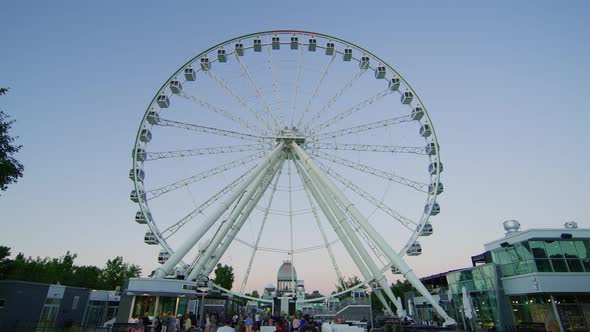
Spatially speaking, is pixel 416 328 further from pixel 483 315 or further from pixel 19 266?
pixel 19 266

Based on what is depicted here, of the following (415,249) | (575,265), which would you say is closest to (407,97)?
(415,249)

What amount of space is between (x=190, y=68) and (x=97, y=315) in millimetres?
22728

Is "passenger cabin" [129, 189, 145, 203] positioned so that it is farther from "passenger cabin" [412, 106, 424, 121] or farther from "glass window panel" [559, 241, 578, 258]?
"glass window panel" [559, 241, 578, 258]

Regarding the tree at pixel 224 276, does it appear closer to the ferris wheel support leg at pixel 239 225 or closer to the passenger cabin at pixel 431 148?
the ferris wheel support leg at pixel 239 225

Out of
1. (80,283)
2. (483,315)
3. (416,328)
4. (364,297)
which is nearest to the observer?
(416,328)

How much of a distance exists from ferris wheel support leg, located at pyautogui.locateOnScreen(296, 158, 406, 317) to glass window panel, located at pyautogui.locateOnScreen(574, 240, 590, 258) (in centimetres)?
1107

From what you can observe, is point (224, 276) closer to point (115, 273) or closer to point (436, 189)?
point (115, 273)

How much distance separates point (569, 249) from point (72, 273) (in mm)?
65613

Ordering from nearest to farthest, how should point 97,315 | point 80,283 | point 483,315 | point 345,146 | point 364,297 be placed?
1. point 483,315
2. point 345,146
3. point 97,315
4. point 364,297
5. point 80,283

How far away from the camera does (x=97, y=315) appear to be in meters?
31.1

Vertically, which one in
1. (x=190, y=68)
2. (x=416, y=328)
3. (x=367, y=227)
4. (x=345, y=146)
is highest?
(x=190, y=68)

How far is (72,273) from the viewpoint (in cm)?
5838

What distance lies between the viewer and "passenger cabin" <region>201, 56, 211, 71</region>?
90.6 ft

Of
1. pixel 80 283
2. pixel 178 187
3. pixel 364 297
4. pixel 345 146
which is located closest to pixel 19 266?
pixel 80 283
